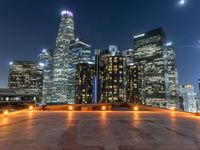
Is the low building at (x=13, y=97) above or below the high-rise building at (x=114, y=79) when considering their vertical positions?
below

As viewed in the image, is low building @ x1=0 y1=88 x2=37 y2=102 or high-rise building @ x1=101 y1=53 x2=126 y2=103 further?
high-rise building @ x1=101 y1=53 x2=126 y2=103

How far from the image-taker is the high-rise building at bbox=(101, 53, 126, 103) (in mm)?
185225

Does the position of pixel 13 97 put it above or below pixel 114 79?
below

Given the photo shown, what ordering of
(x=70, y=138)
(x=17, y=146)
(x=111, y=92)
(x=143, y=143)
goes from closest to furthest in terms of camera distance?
(x=17, y=146) → (x=143, y=143) → (x=70, y=138) → (x=111, y=92)

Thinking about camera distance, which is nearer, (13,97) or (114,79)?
(13,97)

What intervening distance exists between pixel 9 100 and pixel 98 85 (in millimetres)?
54738

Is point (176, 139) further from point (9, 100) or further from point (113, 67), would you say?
point (113, 67)

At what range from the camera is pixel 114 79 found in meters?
190

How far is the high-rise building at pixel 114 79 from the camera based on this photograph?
608 feet

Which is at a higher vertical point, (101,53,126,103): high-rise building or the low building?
(101,53,126,103): high-rise building

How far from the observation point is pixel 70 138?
27.8 feet

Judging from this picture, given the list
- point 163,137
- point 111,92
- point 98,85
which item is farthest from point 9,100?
point 163,137

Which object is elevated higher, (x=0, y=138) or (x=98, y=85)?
(x=98, y=85)

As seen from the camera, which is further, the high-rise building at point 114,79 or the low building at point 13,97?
the high-rise building at point 114,79
